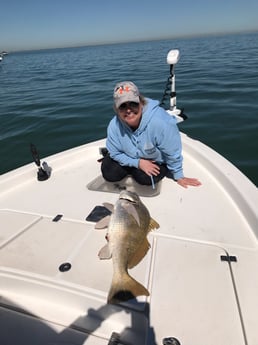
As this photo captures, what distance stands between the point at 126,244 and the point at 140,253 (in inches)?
6.4

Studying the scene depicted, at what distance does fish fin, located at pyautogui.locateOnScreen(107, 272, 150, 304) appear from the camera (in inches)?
71.5

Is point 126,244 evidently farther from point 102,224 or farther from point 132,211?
point 102,224

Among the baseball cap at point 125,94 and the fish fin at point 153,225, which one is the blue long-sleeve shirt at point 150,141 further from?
the fish fin at point 153,225

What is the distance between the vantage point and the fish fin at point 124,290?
1.81 m

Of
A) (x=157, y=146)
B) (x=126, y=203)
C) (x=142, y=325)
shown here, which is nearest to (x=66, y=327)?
(x=142, y=325)

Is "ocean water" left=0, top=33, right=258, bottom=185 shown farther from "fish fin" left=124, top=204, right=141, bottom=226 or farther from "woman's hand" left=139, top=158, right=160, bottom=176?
"fish fin" left=124, top=204, right=141, bottom=226

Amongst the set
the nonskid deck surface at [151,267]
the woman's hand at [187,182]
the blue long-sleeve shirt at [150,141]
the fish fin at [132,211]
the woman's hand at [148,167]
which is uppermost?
the blue long-sleeve shirt at [150,141]

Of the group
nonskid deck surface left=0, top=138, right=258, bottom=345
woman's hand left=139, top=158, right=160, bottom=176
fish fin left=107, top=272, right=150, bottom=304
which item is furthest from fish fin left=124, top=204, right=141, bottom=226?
woman's hand left=139, top=158, right=160, bottom=176

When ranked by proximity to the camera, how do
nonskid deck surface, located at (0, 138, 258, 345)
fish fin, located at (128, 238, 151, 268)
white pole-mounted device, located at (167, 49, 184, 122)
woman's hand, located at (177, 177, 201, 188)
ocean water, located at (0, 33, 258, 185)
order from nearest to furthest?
nonskid deck surface, located at (0, 138, 258, 345) → fish fin, located at (128, 238, 151, 268) → woman's hand, located at (177, 177, 201, 188) → white pole-mounted device, located at (167, 49, 184, 122) → ocean water, located at (0, 33, 258, 185)

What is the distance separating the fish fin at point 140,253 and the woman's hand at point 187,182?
1.28 metres

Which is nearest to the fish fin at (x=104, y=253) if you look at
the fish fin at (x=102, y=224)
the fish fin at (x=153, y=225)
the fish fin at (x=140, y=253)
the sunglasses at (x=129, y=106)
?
the fish fin at (x=140, y=253)

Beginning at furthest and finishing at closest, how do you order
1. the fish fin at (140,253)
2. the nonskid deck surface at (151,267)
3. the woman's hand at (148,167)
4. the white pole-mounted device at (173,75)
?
the white pole-mounted device at (173,75) → the woman's hand at (148,167) → the fish fin at (140,253) → the nonskid deck surface at (151,267)

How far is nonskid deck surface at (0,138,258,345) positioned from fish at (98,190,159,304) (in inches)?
3.1

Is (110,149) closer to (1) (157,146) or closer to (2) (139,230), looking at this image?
(1) (157,146)
